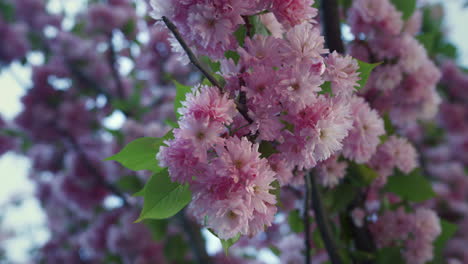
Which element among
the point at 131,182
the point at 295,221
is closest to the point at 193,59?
the point at 295,221

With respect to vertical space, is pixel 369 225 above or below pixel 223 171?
below

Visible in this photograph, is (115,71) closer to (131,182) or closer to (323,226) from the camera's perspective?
(131,182)

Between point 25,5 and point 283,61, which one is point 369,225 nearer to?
point 283,61

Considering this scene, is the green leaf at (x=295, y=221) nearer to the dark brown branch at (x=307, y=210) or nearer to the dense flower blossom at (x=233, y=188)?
the dark brown branch at (x=307, y=210)

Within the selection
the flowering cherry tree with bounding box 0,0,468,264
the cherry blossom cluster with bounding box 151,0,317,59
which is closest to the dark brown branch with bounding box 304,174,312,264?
the flowering cherry tree with bounding box 0,0,468,264

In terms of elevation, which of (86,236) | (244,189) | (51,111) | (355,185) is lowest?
(86,236)

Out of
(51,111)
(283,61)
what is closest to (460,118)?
(283,61)

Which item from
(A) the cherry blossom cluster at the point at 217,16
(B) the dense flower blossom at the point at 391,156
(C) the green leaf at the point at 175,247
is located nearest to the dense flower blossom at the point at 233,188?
(A) the cherry blossom cluster at the point at 217,16

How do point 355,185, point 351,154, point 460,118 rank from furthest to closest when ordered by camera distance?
point 460,118 → point 355,185 → point 351,154

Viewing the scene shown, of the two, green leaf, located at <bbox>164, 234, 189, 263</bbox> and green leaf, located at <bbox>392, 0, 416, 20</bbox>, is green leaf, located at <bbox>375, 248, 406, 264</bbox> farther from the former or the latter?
green leaf, located at <bbox>164, 234, 189, 263</bbox>
